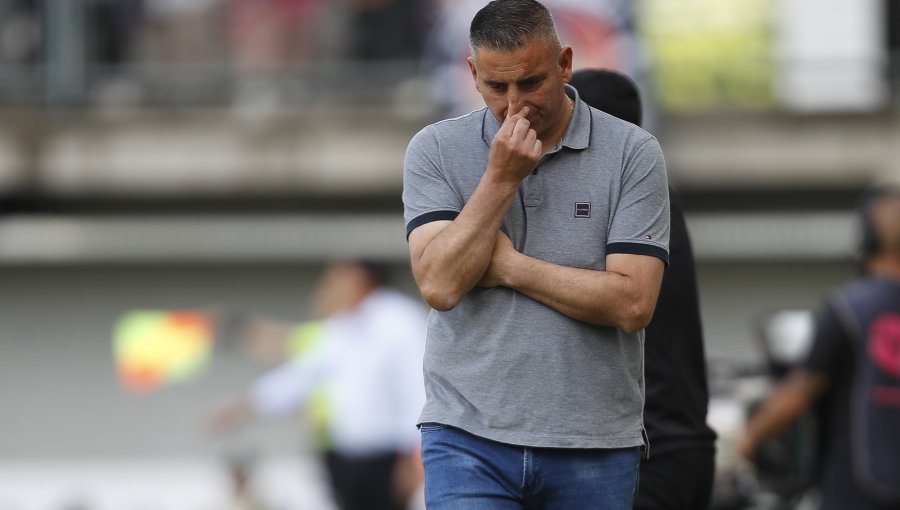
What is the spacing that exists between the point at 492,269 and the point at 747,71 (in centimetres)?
1191

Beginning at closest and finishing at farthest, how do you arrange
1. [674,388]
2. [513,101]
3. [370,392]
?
[513,101]
[674,388]
[370,392]

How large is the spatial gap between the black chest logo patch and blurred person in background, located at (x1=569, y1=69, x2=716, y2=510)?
32.9 inches

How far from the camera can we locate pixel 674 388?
172 inches

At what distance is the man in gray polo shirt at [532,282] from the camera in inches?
137

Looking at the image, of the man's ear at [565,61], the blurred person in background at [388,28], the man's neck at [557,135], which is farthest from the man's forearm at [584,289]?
the blurred person in background at [388,28]

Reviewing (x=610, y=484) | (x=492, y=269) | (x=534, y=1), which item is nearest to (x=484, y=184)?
(x=492, y=269)

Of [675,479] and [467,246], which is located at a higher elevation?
[467,246]

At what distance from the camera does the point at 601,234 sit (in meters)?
3.59

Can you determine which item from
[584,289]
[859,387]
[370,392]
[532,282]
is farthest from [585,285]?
[370,392]

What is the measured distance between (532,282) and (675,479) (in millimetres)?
1127

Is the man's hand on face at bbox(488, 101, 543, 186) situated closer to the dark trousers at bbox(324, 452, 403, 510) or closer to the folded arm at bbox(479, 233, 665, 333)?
the folded arm at bbox(479, 233, 665, 333)

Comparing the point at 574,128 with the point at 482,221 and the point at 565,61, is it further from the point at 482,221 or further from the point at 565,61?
the point at 482,221

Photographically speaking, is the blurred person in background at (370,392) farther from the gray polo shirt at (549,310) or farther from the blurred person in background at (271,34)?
the blurred person in background at (271,34)

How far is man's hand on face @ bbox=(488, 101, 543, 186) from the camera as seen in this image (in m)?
3.43
